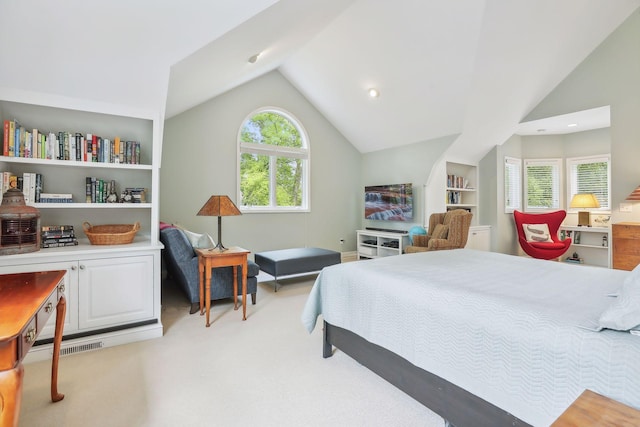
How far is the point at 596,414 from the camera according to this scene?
810 millimetres

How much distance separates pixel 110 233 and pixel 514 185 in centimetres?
674

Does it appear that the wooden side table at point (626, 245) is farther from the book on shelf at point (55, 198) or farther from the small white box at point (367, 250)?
the book on shelf at point (55, 198)

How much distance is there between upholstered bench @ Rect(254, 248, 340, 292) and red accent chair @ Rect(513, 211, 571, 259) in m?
3.55

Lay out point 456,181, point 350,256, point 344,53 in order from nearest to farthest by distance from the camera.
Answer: point 344,53
point 456,181
point 350,256

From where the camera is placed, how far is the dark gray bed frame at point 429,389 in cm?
130

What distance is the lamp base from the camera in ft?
18.9

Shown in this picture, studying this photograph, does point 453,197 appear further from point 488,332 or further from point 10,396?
point 10,396

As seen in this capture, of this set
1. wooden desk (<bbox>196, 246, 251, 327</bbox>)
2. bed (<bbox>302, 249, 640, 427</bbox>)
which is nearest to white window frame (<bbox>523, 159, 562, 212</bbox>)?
bed (<bbox>302, 249, 640, 427</bbox>)

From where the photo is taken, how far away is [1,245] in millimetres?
2215

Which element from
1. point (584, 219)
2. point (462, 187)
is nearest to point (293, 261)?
point (462, 187)

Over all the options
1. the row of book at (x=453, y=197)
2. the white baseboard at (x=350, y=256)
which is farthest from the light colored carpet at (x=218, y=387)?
the row of book at (x=453, y=197)

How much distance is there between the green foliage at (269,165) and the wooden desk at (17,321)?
3811 mm

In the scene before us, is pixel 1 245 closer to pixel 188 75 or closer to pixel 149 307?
pixel 149 307

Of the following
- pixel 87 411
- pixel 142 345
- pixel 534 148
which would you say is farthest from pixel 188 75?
pixel 534 148
